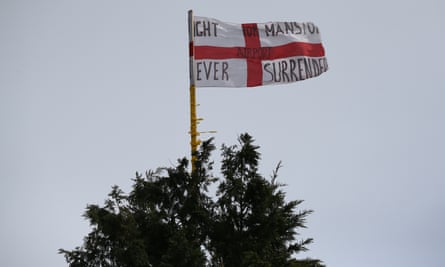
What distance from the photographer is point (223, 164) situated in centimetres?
1662

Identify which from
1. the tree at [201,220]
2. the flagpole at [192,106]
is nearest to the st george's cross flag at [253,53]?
the flagpole at [192,106]

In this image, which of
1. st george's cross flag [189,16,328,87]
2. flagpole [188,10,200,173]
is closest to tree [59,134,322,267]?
flagpole [188,10,200,173]

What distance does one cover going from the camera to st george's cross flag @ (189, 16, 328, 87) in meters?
19.5

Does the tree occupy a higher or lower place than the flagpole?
lower

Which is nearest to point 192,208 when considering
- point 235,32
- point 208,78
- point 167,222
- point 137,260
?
point 167,222

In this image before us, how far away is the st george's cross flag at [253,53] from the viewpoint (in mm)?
19453

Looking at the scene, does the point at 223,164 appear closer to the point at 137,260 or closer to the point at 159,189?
the point at 159,189

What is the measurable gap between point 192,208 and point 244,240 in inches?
54.5

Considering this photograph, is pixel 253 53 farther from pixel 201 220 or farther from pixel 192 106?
pixel 201 220

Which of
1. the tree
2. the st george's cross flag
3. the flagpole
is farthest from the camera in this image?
the st george's cross flag

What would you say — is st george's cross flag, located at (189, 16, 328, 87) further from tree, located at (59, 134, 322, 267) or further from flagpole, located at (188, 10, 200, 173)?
tree, located at (59, 134, 322, 267)

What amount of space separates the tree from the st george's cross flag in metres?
3.18

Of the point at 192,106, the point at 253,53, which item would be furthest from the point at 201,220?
the point at 253,53

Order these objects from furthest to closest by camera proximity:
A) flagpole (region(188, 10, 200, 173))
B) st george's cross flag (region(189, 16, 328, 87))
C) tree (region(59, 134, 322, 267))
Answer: st george's cross flag (region(189, 16, 328, 87))
flagpole (region(188, 10, 200, 173))
tree (region(59, 134, 322, 267))
